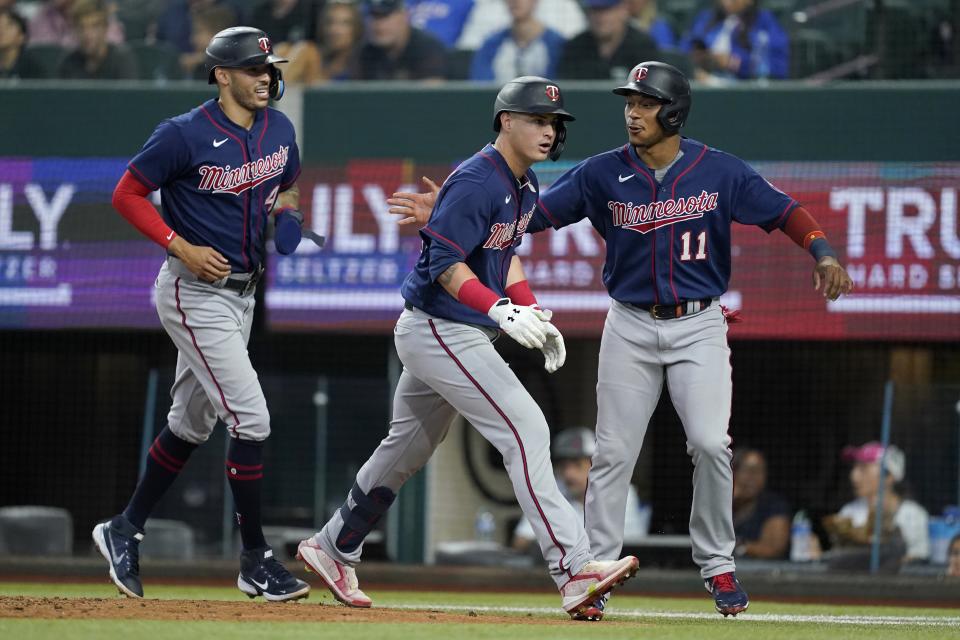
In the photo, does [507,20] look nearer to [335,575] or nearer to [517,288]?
[517,288]

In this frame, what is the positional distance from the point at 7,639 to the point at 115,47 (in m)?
8.47

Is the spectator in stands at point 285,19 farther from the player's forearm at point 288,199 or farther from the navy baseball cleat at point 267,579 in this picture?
the navy baseball cleat at point 267,579

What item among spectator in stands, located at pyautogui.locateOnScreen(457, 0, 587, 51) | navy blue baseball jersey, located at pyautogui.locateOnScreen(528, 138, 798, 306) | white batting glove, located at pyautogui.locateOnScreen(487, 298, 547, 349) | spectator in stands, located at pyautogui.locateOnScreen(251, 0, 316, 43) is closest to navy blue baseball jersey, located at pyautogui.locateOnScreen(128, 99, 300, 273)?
navy blue baseball jersey, located at pyautogui.locateOnScreen(528, 138, 798, 306)

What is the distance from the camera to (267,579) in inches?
216

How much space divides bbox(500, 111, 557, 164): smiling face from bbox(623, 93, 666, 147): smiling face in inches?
19.1

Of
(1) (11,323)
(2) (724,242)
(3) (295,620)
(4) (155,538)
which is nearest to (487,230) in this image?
(2) (724,242)

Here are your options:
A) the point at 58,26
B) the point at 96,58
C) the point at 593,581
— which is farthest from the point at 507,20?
the point at 593,581

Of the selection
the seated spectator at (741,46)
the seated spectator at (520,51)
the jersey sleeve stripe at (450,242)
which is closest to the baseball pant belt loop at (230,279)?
the jersey sleeve stripe at (450,242)

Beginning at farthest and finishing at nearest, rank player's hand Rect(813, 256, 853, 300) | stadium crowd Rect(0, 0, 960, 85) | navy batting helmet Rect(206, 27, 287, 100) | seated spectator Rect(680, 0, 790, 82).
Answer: seated spectator Rect(680, 0, 790, 82) → stadium crowd Rect(0, 0, 960, 85) → navy batting helmet Rect(206, 27, 287, 100) → player's hand Rect(813, 256, 853, 300)

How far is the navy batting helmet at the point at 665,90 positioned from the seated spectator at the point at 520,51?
5787 mm

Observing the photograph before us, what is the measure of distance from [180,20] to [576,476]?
16.9 feet

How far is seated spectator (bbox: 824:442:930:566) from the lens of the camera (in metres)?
9.57

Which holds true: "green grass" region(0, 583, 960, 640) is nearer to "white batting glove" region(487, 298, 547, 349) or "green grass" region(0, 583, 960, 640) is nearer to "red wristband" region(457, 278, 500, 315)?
Answer: "white batting glove" region(487, 298, 547, 349)

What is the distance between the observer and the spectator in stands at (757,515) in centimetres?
977
